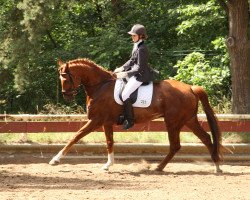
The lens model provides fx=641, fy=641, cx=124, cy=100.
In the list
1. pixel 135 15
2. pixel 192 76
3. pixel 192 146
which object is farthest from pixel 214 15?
pixel 192 146

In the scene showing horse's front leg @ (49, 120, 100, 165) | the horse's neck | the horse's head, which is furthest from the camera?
the horse's neck

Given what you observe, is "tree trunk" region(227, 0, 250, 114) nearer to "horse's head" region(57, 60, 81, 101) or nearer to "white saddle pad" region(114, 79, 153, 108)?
"white saddle pad" region(114, 79, 153, 108)

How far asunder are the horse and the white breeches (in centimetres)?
26

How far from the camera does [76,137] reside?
11.9 m

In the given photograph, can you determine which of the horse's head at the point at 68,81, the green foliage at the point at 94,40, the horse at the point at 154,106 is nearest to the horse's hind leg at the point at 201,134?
the horse at the point at 154,106

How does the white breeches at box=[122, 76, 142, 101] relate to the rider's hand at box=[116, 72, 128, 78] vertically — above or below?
below

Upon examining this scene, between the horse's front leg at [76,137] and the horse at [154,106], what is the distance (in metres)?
0.03

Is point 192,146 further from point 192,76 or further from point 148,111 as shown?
point 192,76

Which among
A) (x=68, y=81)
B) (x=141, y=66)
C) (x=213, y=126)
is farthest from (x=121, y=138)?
(x=141, y=66)

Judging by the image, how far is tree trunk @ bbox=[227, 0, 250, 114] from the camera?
50.1 ft

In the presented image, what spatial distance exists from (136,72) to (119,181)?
88.0 inches

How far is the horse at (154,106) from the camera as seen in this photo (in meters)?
12.2

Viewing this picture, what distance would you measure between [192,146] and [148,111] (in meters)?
1.92

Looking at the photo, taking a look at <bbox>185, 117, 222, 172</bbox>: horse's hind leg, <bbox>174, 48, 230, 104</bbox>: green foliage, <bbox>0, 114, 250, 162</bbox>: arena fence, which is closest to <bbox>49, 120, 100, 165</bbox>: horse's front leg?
<bbox>0, 114, 250, 162</bbox>: arena fence
